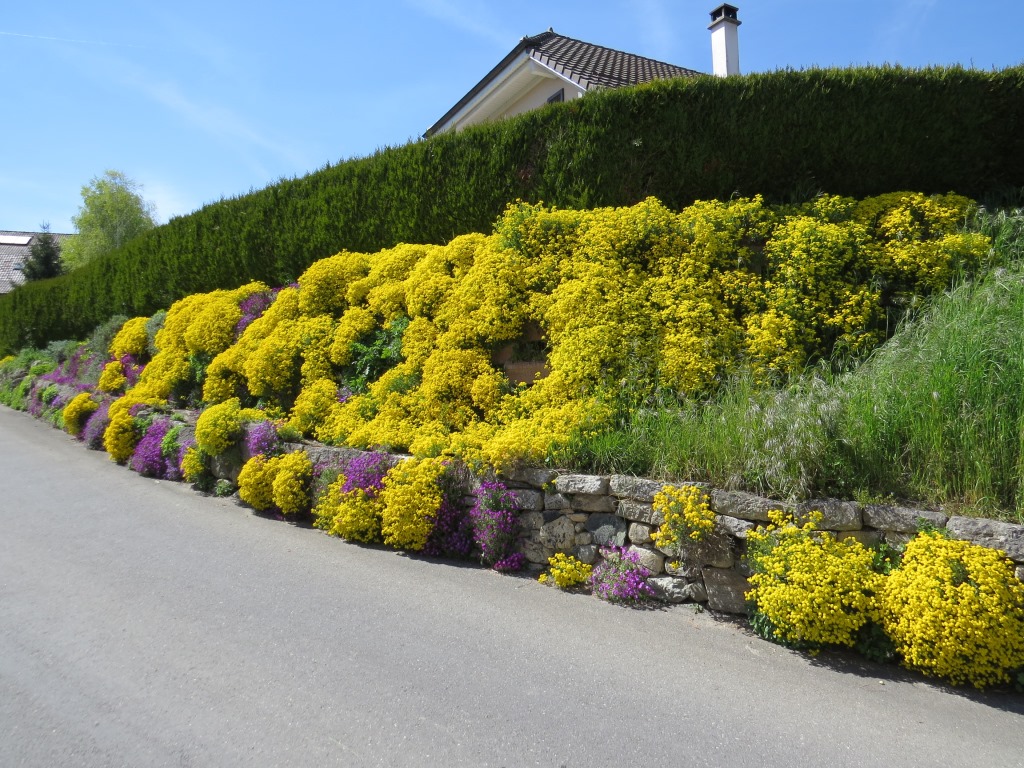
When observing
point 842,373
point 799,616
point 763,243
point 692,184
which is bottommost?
point 799,616

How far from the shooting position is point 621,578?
15.6 feet

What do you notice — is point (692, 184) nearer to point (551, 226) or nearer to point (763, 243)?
point (763, 243)

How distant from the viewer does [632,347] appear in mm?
6070

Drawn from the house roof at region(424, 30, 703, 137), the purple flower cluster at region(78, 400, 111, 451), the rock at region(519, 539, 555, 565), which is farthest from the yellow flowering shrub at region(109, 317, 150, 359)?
the rock at region(519, 539, 555, 565)

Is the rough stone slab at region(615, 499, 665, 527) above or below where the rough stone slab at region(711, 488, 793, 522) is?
below

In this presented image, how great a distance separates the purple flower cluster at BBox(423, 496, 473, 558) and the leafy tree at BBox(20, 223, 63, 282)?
32321 millimetres

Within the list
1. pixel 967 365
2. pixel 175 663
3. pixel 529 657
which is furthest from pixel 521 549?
pixel 967 365

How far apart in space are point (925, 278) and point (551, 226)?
3671 mm

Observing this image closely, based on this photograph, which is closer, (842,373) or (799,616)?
(799,616)

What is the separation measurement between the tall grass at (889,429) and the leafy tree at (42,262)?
3365 centimetres

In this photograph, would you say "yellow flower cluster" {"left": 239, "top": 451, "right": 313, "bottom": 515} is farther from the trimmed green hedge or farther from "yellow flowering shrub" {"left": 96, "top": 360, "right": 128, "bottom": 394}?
"yellow flowering shrub" {"left": 96, "top": 360, "right": 128, "bottom": 394}

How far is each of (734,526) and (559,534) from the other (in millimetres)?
1429

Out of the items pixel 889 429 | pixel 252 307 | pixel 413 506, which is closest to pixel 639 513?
pixel 889 429

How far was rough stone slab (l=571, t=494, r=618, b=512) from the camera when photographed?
5082 millimetres
